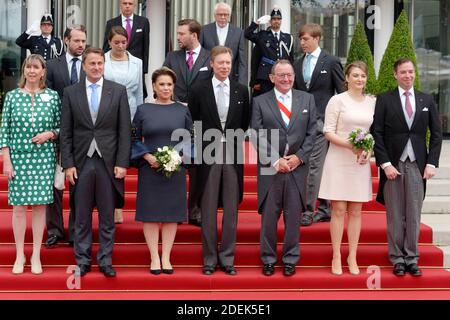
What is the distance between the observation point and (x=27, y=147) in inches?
250

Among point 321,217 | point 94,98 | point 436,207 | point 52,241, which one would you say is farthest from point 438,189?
point 52,241

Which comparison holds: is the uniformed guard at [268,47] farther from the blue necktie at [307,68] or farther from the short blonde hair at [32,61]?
the short blonde hair at [32,61]

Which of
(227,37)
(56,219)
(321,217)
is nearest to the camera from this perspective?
(56,219)

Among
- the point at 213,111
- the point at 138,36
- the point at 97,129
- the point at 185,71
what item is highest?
the point at 138,36

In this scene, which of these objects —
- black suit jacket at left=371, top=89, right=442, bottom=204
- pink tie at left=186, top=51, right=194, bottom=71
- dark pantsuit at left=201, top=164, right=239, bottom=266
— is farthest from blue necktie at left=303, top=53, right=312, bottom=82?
dark pantsuit at left=201, top=164, right=239, bottom=266

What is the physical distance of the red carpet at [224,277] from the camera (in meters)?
6.30

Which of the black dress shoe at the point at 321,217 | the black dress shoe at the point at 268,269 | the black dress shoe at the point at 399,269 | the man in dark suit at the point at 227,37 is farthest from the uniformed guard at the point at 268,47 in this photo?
the black dress shoe at the point at 399,269

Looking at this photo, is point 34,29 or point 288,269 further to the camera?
point 34,29

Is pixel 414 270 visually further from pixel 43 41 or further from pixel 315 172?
pixel 43 41

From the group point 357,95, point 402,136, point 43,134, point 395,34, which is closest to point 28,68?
point 43,134

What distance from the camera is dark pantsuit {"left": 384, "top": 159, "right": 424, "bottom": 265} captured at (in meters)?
6.50

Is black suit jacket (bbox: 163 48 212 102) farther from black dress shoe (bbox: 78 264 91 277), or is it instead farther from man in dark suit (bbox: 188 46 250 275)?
black dress shoe (bbox: 78 264 91 277)

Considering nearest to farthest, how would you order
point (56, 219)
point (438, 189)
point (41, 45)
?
point (56, 219) → point (438, 189) → point (41, 45)

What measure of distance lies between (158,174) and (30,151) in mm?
1125
